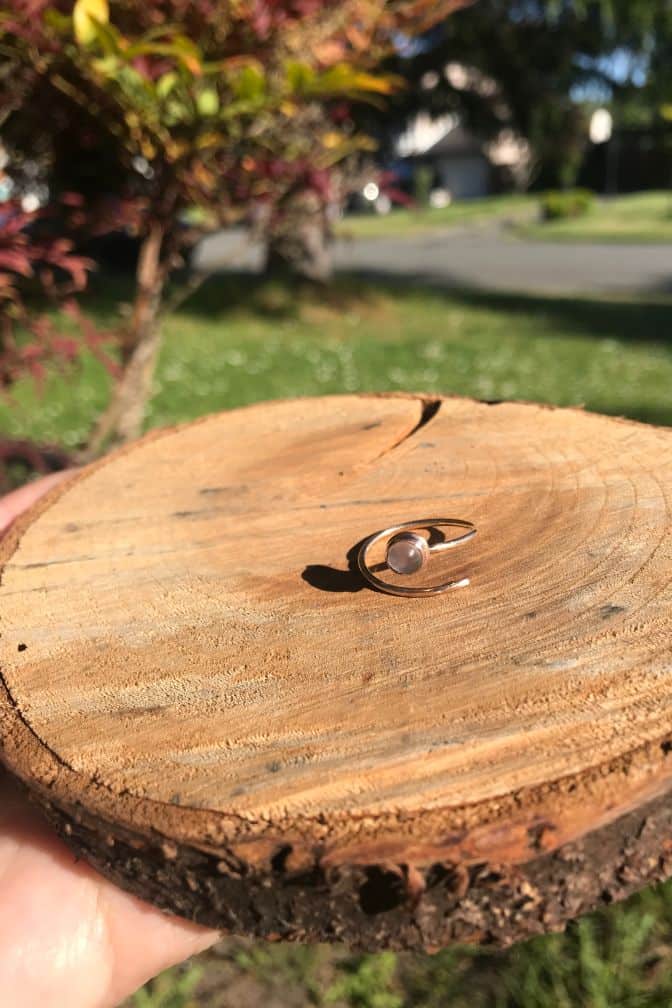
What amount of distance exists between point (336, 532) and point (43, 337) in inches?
62.5

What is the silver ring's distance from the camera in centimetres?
125

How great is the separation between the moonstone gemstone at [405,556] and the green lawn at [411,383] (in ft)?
4.10

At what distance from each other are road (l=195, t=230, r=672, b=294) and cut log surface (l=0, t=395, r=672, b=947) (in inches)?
326

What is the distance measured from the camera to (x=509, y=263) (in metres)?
14.4

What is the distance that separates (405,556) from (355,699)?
0.29 meters

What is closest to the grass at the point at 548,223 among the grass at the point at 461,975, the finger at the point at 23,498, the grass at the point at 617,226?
the grass at the point at 617,226

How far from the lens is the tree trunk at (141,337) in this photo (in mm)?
3234

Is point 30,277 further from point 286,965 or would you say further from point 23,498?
point 286,965

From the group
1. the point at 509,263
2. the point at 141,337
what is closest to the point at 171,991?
the point at 141,337

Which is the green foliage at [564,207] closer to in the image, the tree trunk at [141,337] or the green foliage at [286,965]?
the tree trunk at [141,337]

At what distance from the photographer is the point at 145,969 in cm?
129

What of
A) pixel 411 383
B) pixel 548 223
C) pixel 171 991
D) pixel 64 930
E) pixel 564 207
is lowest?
pixel 171 991

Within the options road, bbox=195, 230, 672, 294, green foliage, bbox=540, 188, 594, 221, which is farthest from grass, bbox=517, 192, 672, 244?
road, bbox=195, 230, 672, 294

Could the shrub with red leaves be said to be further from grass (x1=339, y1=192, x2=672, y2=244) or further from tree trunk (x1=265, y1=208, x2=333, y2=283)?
grass (x1=339, y1=192, x2=672, y2=244)
